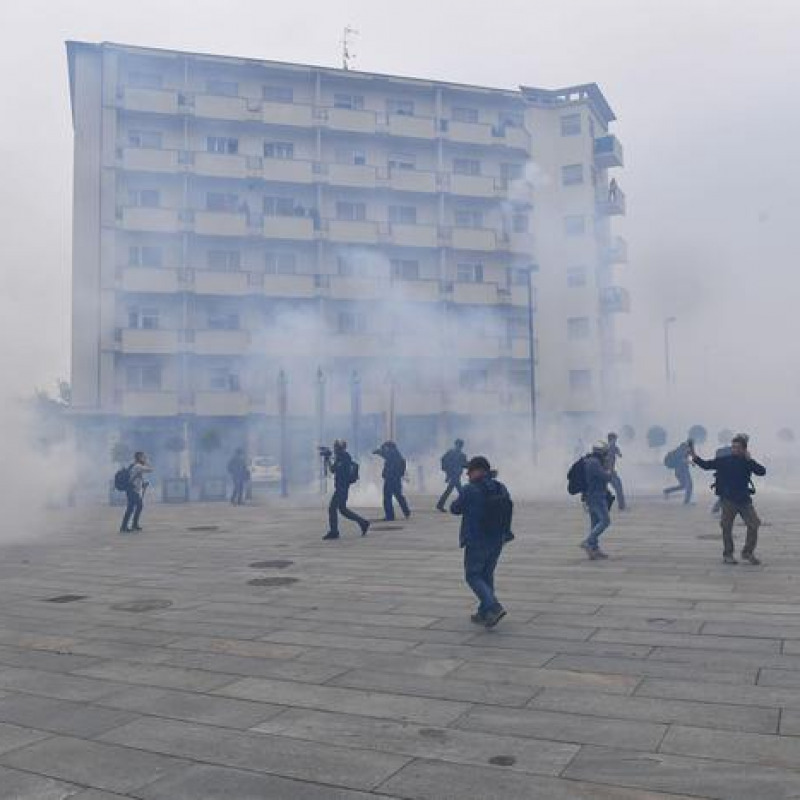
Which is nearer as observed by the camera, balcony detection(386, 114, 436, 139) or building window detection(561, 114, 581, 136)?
balcony detection(386, 114, 436, 139)

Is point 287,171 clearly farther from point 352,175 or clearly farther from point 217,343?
point 217,343

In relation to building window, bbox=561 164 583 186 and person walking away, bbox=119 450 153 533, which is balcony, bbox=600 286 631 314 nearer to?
building window, bbox=561 164 583 186

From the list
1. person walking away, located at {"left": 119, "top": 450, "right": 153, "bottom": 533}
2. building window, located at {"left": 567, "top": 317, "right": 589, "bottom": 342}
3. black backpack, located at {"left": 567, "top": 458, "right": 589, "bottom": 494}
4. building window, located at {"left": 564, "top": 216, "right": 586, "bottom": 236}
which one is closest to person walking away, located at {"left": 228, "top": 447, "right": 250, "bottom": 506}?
person walking away, located at {"left": 119, "top": 450, "right": 153, "bottom": 533}

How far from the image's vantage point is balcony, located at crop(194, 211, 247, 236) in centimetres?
3875

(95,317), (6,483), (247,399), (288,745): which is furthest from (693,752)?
(95,317)

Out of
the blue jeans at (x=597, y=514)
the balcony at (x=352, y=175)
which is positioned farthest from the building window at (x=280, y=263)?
the blue jeans at (x=597, y=514)

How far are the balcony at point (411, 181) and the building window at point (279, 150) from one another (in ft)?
17.9

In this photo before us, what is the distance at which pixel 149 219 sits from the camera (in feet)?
124

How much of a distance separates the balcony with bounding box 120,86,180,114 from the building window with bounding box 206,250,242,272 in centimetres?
716

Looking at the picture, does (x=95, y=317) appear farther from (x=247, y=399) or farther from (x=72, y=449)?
(x=72, y=449)

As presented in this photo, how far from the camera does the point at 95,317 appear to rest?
123 feet

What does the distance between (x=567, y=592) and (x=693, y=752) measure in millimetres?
4469

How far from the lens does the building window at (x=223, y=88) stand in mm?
40500

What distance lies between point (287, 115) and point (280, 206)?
15.6 ft
